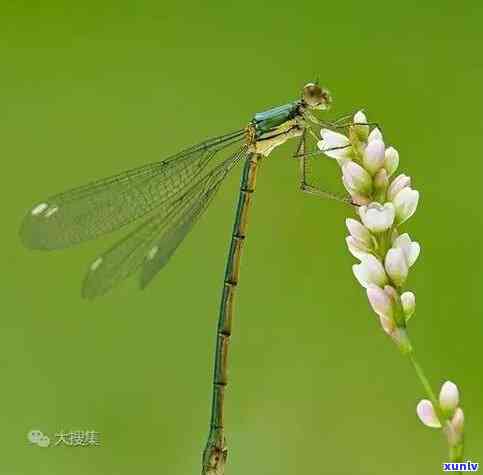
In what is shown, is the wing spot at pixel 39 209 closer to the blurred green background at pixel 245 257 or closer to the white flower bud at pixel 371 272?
the blurred green background at pixel 245 257

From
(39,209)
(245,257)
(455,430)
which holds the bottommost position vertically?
(455,430)

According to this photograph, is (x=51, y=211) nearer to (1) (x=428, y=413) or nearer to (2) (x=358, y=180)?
(2) (x=358, y=180)

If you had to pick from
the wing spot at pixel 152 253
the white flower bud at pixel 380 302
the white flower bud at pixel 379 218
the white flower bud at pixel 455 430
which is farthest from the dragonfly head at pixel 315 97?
the white flower bud at pixel 455 430

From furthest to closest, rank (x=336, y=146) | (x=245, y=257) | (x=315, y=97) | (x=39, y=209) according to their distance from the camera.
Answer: (x=245, y=257)
(x=39, y=209)
(x=315, y=97)
(x=336, y=146)

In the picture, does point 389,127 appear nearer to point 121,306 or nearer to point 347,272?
point 347,272

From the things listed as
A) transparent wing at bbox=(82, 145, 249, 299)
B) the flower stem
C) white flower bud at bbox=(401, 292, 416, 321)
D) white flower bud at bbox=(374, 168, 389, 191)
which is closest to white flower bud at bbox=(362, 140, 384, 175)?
white flower bud at bbox=(374, 168, 389, 191)

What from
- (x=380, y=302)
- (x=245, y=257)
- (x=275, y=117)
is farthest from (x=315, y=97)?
(x=245, y=257)
